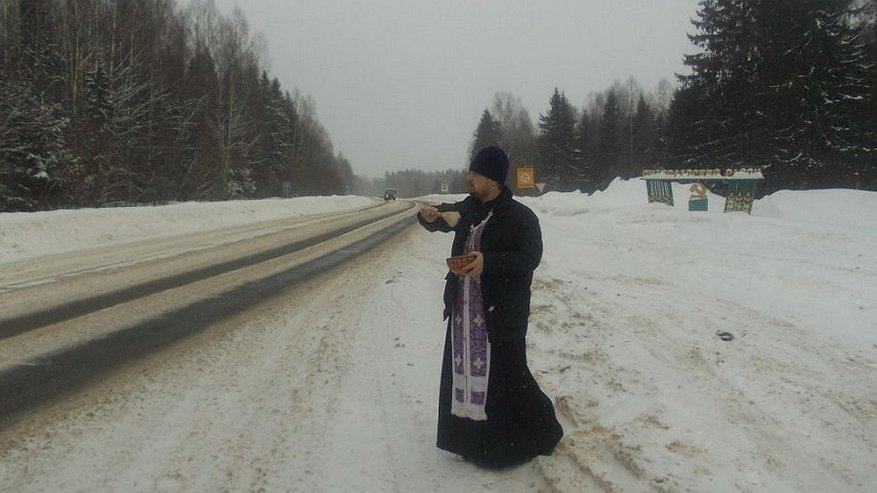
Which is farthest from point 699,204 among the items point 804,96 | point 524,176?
point 524,176

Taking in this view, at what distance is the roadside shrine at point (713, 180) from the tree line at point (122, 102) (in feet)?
70.6

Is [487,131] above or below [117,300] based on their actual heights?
above

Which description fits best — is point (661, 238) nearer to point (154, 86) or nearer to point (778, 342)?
point (778, 342)

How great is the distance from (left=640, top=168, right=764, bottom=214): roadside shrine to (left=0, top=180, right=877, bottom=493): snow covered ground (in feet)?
21.6

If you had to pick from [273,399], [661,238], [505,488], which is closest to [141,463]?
[273,399]

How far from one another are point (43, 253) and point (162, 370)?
9.39m

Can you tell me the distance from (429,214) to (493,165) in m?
0.47

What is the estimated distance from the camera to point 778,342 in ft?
16.3

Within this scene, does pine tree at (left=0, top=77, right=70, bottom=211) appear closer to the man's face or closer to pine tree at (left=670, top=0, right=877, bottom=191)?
the man's face

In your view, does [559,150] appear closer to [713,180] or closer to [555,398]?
[713,180]

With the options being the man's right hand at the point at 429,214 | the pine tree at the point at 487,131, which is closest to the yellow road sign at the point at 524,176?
the man's right hand at the point at 429,214

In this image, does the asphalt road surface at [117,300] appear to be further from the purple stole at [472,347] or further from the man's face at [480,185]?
the man's face at [480,185]

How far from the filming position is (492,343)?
2.79 metres

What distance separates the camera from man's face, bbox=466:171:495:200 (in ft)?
9.26
